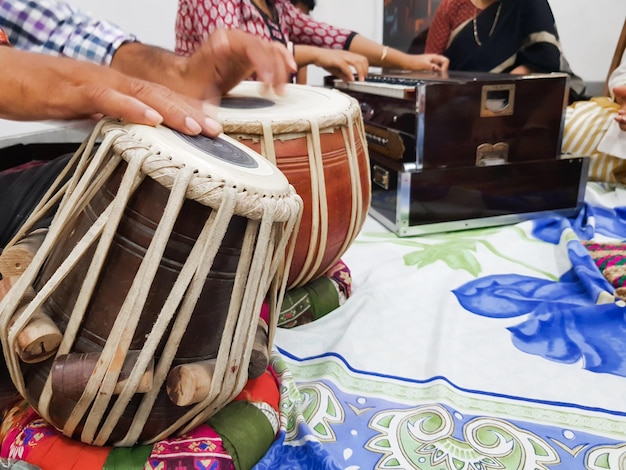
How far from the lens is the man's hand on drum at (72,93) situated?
67cm

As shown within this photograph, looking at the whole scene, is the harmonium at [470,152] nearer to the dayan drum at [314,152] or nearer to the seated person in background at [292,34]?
the seated person in background at [292,34]

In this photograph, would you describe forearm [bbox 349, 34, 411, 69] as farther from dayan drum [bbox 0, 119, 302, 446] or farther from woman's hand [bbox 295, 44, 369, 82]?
dayan drum [bbox 0, 119, 302, 446]

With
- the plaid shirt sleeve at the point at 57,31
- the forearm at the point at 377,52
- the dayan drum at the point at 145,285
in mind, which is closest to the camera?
the dayan drum at the point at 145,285

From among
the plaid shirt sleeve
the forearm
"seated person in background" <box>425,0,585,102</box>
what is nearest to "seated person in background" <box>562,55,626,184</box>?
"seated person in background" <box>425,0,585,102</box>

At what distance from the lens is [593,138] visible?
→ 2.04 meters

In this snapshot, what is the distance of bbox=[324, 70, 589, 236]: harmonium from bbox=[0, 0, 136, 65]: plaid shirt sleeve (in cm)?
83

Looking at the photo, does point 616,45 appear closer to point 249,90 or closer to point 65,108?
point 249,90

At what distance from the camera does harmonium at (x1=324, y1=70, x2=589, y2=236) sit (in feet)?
5.08

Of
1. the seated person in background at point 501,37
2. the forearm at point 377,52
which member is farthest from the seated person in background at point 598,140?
the forearm at point 377,52

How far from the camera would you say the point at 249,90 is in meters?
1.14

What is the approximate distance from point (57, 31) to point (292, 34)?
1.18m

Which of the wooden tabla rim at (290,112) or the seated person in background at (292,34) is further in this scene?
the seated person in background at (292,34)

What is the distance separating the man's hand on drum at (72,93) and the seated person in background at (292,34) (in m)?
0.89

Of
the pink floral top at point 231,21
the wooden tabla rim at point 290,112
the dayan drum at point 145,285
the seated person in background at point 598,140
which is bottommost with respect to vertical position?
the seated person in background at point 598,140
